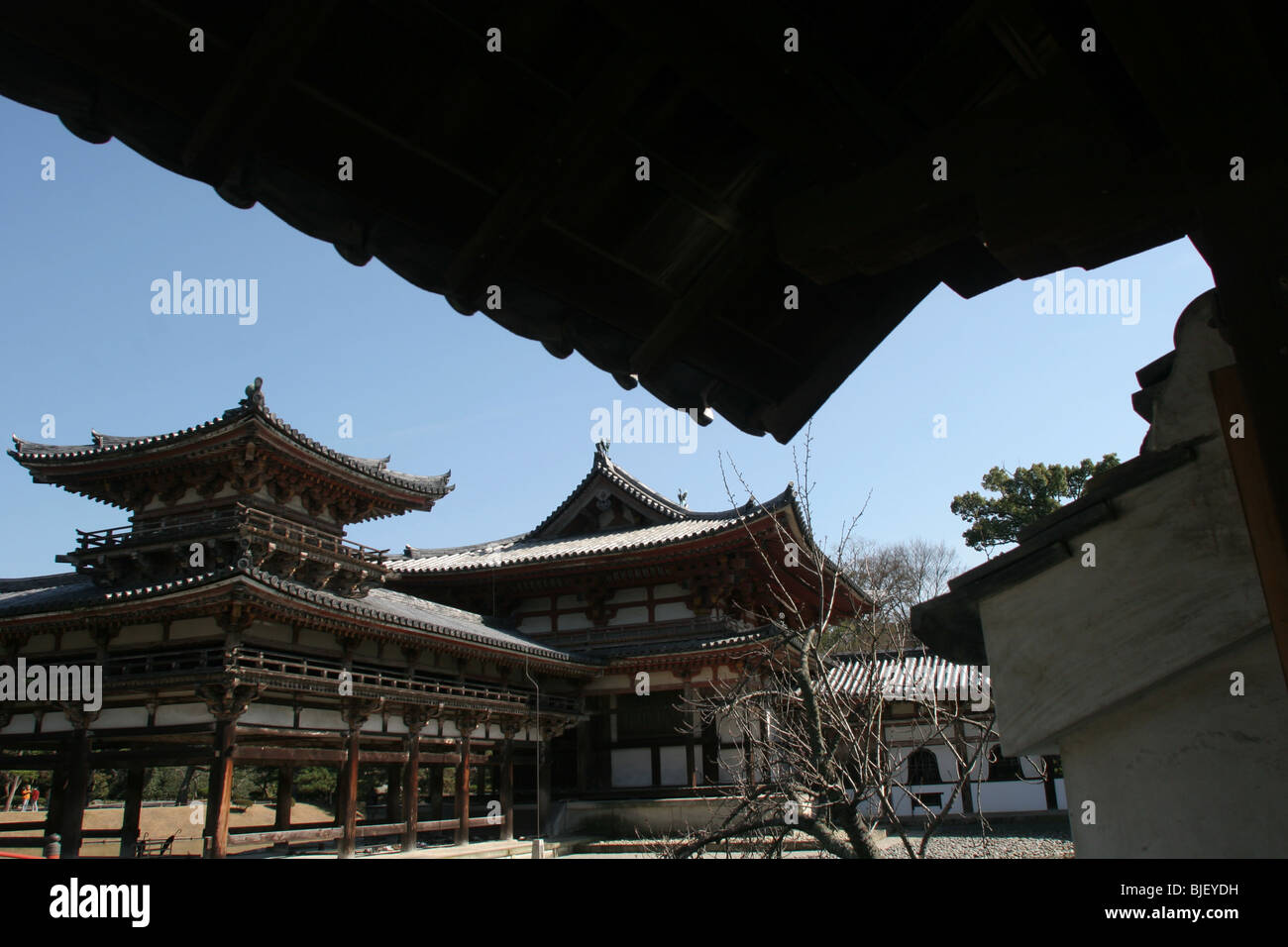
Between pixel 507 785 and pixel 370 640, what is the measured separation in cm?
509

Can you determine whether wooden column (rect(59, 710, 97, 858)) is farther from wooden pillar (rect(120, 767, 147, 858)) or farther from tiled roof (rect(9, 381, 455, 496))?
tiled roof (rect(9, 381, 455, 496))

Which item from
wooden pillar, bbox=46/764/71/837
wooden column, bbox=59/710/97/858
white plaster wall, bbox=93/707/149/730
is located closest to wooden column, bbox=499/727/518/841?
white plaster wall, bbox=93/707/149/730

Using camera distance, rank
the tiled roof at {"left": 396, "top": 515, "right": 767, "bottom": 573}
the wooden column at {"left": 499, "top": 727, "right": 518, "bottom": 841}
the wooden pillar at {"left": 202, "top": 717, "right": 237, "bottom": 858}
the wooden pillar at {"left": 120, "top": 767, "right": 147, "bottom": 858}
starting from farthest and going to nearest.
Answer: the tiled roof at {"left": 396, "top": 515, "right": 767, "bottom": 573} < the wooden column at {"left": 499, "top": 727, "right": 518, "bottom": 841} < the wooden pillar at {"left": 120, "top": 767, "right": 147, "bottom": 858} < the wooden pillar at {"left": 202, "top": 717, "right": 237, "bottom": 858}

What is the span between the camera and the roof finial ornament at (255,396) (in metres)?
17.4

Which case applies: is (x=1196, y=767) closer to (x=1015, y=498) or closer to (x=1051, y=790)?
(x=1051, y=790)

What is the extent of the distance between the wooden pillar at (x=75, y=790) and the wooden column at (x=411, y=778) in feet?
17.1

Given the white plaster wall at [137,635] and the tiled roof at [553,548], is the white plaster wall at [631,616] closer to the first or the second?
the tiled roof at [553,548]

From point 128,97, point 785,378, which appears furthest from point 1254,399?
point 128,97

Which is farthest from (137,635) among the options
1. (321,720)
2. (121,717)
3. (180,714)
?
(321,720)

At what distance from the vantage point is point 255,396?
17469 mm

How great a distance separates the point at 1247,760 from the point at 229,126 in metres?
3.13

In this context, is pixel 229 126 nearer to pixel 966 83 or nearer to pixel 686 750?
pixel 966 83

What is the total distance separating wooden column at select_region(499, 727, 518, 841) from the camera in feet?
60.8

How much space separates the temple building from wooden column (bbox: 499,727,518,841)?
0.05 metres
